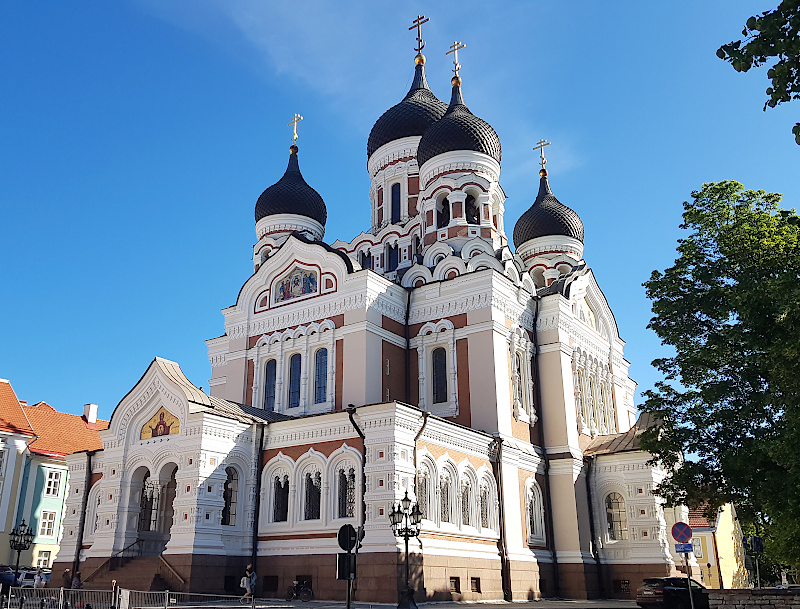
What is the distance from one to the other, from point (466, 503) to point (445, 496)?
91cm

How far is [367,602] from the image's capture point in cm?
1667

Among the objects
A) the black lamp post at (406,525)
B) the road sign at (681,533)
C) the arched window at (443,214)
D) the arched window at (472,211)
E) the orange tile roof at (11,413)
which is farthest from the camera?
the orange tile roof at (11,413)

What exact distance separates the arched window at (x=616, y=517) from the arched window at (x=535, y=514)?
7.80 ft

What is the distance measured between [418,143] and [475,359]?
11.9 meters

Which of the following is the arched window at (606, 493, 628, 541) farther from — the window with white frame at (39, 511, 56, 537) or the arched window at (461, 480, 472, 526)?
the window with white frame at (39, 511, 56, 537)

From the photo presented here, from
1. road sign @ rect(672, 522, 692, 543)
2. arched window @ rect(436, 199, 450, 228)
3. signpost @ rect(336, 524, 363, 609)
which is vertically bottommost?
signpost @ rect(336, 524, 363, 609)

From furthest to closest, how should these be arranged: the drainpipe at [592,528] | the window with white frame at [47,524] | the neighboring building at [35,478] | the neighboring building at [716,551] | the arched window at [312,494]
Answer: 1. the window with white frame at [47,524]
2. the neighboring building at [35,478]
3. the neighboring building at [716,551]
4. the drainpipe at [592,528]
5. the arched window at [312,494]

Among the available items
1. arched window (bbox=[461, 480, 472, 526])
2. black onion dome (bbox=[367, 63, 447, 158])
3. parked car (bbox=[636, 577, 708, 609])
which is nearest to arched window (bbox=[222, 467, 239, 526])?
arched window (bbox=[461, 480, 472, 526])

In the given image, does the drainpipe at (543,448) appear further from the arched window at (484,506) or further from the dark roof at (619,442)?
the arched window at (484,506)

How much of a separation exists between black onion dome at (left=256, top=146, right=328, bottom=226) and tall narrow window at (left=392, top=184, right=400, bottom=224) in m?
3.16

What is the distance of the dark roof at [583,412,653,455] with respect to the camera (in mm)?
23525

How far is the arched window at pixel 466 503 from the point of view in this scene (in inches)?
772

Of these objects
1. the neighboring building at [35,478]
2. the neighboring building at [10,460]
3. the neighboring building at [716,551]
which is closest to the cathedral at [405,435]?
the neighboring building at [716,551]

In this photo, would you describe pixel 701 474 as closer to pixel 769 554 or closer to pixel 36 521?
pixel 769 554
